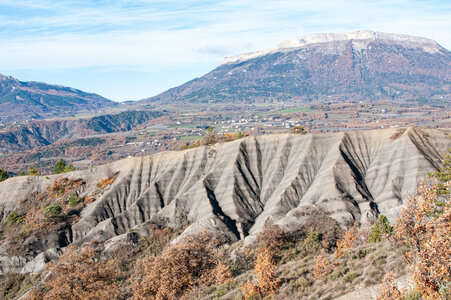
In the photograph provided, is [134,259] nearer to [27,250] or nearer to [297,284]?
[27,250]

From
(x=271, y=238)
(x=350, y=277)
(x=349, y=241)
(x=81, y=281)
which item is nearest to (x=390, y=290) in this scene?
(x=350, y=277)

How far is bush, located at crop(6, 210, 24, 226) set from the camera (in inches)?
3777

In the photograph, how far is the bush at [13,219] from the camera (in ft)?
315

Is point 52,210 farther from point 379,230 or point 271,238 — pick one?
point 379,230

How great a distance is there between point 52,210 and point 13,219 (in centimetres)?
1257

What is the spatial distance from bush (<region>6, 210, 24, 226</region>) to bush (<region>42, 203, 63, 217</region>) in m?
8.38

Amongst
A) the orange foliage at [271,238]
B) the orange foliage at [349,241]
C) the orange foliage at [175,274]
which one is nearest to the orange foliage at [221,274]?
the orange foliage at [175,274]

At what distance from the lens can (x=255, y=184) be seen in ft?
301

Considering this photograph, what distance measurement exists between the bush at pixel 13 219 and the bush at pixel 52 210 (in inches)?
330

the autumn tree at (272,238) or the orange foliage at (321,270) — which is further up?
the orange foliage at (321,270)

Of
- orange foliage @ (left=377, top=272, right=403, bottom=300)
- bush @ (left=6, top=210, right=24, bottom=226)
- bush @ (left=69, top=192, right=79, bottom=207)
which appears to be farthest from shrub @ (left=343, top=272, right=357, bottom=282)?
bush @ (left=6, top=210, right=24, bottom=226)

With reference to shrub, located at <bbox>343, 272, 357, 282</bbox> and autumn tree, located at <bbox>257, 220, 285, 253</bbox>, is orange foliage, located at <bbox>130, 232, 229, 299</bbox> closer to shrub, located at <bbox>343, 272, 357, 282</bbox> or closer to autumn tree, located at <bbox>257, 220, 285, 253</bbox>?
autumn tree, located at <bbox>257, 220, 285, 253</bbox>

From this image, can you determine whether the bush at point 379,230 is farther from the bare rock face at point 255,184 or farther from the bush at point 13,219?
the bush at point 13,219

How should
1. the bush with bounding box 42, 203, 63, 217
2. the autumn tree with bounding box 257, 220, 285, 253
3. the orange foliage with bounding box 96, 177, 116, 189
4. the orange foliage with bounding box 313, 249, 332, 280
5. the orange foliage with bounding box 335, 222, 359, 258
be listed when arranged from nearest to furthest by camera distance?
1. the orange foliage with bounding box 313, 249, 332, 280
2. the orange foliage with bounding box 335, 222, 359, 258
3. the autumn tree with bounding box 257, 220, 285, 253
4. the bush with bounding box 42, 203, 63, 217
5. the orange foliage with bounding box 96, 177, 116, 189
